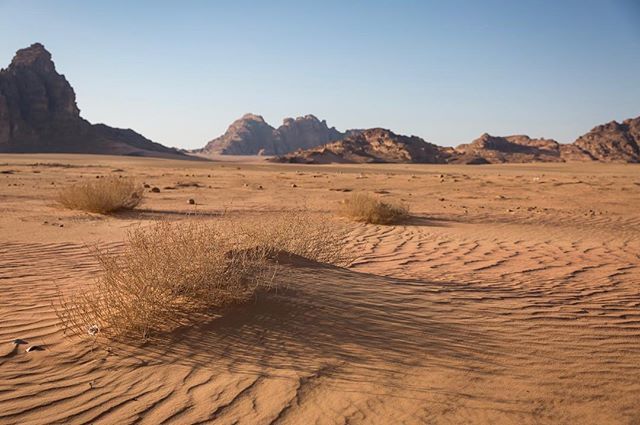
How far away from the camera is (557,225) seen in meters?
11.4

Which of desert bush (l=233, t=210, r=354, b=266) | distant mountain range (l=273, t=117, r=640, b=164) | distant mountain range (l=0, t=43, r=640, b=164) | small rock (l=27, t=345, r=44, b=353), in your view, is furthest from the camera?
distant mountain range (l=0, t=43, r=640, b=164)

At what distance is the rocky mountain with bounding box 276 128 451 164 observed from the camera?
194 feet

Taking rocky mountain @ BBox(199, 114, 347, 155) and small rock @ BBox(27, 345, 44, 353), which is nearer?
small rock @ BBox(27, 345, 44, 353)

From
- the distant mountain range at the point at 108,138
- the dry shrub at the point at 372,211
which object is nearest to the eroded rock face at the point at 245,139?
the distant mountain range at the point at 108,138

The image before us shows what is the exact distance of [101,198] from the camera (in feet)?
36.8

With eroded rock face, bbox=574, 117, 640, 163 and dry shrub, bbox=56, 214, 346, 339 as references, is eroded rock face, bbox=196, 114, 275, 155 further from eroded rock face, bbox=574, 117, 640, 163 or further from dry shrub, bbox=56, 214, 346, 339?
dry shrub, bbox=56, 214, 346, 339

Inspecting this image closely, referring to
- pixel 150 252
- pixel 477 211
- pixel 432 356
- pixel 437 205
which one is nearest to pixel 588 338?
pixel 432 356

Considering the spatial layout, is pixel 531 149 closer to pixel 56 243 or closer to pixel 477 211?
pixel 477 211

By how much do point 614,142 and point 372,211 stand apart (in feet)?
256

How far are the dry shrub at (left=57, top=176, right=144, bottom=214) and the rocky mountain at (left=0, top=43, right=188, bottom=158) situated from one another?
222 ft

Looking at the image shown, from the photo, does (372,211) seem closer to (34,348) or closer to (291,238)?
(291,238)

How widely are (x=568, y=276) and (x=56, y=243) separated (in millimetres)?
6929

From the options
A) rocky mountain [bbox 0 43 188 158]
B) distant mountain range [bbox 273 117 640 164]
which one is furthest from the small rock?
rocky mountain [bbox 0 43 188 158]

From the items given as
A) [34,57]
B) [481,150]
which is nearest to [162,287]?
[481,150]
